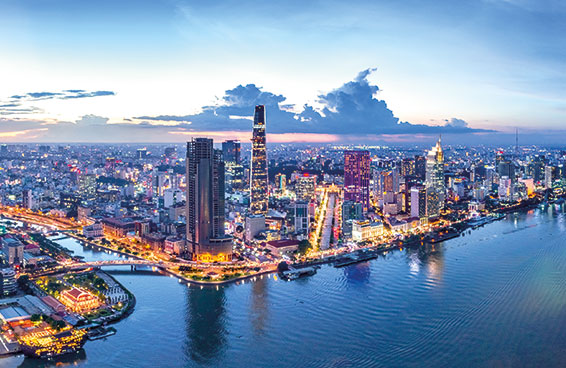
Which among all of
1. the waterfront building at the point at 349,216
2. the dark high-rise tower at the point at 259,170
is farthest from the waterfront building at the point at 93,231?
the waterfront building at the point at 349,216

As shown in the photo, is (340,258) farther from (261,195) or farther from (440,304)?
(261,195)

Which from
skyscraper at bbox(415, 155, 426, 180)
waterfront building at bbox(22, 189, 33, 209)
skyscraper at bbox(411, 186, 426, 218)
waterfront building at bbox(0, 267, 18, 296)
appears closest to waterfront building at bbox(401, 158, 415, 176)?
skyscraper at bbox(415, 155, 426, 180)

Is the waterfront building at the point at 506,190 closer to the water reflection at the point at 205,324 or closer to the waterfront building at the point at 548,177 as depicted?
the waterfront building at the point at 548,177

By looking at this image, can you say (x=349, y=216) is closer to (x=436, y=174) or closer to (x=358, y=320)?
(x=358, y=320)

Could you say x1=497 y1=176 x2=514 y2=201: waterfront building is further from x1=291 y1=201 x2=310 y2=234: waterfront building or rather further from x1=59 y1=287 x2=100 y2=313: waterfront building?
x1=59 y1=287 x2=100 y2=313: waterfront building

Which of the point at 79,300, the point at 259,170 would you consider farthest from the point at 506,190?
the point at 79,300

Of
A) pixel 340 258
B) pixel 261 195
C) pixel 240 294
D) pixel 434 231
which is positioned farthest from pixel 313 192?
pixel 240 294
